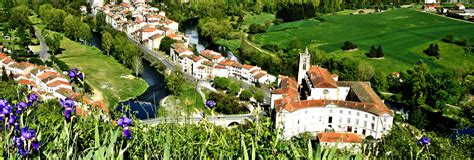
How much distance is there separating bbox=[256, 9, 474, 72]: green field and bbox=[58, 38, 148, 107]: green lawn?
373 inches

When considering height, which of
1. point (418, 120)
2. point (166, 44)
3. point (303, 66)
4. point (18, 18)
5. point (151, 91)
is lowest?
point (151, 91)

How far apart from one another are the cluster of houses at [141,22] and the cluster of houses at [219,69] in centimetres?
438

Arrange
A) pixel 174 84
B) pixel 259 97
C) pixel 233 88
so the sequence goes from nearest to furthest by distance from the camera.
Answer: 1. pixel 259 97
2. pixel 174 84
3. pixel 233 88

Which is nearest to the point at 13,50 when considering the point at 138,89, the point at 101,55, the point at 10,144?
the point at 101,55

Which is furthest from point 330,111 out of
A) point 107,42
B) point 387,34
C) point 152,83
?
point 387,34

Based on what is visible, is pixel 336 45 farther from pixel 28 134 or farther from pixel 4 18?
pixel 28 134

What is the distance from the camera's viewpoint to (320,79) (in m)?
16.3

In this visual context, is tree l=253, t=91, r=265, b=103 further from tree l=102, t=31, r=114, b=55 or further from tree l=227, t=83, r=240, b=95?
tree l=102, t=31, r=114, b=55

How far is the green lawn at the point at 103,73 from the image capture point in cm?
1777

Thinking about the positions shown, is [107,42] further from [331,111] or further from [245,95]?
[331,111]

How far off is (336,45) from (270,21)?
23.9 ft

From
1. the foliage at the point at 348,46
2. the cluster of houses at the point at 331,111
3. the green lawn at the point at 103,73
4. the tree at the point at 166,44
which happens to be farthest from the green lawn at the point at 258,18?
the cluster of houses at the point at 331,111

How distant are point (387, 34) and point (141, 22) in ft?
48.6

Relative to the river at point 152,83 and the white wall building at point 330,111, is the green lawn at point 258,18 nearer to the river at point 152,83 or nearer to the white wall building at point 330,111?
the river at point 152,83
